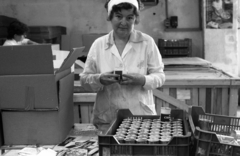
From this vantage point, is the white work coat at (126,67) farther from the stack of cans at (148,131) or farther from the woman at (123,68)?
the stack of cans at (148,131)

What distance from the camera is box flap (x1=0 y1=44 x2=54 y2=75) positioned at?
1694mm

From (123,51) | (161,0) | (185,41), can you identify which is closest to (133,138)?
(123,51)

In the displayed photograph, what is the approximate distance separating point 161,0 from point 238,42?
A: 1835mm

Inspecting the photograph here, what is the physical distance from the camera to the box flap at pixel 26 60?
1.69 metres

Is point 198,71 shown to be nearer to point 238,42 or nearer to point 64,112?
point 64,112

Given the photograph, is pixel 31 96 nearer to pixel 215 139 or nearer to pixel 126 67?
pixel 126 67

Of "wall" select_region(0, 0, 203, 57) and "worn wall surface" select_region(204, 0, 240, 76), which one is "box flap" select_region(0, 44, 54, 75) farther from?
"worn wall surface" select_region(204, 0, 240, 76)

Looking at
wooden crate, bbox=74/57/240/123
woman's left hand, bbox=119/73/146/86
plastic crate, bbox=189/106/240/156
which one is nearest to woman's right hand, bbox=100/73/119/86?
woman's left hand, bbox=119/73/146/86

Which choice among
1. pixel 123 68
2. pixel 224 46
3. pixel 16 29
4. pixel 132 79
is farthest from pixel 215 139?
pixel 224 46

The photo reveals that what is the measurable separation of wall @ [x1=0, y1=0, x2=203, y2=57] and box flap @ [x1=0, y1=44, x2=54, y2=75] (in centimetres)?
435

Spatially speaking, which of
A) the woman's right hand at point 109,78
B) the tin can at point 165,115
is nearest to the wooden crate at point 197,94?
the woman's right hand at point 109,78

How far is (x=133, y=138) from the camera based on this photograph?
1.22 m

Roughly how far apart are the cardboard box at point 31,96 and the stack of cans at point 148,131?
0.48 meters

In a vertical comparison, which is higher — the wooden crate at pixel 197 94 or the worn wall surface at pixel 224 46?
the worn wall surface at pixel 224 46
